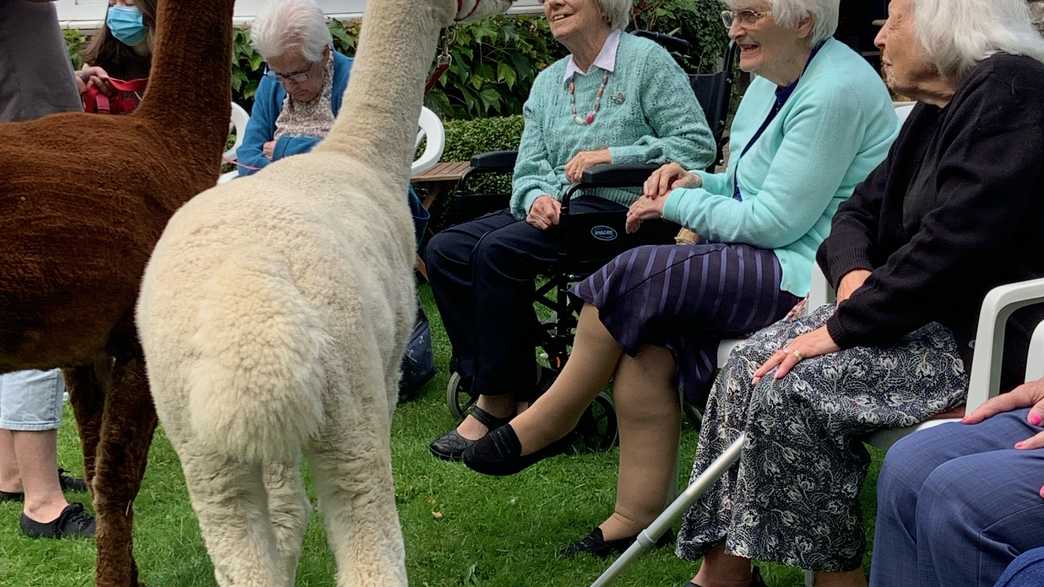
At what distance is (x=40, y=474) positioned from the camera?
4051 mm

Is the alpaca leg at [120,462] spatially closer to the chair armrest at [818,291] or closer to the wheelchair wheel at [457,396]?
the chair armrest at [818,291]


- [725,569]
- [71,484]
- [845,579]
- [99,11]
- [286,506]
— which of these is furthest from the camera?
[99,11]

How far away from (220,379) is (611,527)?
6.86 ft

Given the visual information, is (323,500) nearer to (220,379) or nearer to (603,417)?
(220,379)

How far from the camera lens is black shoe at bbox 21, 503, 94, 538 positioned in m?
4.03

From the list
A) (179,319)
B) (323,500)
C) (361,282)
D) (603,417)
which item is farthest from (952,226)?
(603,417)

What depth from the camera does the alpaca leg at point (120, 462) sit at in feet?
9.71

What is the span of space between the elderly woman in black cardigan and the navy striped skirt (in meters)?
0.35

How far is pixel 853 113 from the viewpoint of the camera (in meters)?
3.43

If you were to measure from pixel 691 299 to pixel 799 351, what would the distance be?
610 mm

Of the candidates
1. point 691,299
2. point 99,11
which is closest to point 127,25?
point 691,299

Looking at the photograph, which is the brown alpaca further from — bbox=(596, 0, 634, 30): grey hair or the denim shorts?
bbox=(596, 0, 634, 30): grey hair

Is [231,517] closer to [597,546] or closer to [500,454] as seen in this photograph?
[500,454]

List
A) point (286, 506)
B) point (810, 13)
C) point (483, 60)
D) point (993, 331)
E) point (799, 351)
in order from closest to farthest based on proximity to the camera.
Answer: point (993, 331) < point (286, 506) < point (799, 351) < point (810, 13) < point (483, 60)
